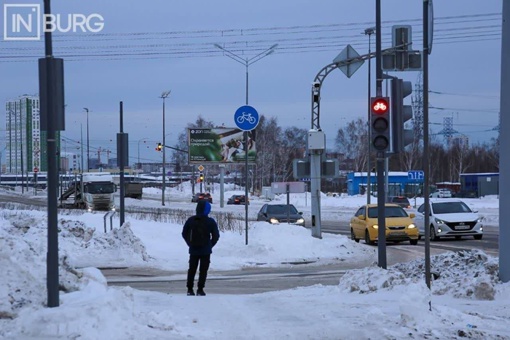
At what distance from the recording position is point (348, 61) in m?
26.1

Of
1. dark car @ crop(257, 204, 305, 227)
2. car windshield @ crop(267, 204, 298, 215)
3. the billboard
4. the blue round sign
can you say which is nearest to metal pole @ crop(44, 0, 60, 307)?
the blue round sign

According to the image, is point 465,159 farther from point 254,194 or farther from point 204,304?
point 204,304

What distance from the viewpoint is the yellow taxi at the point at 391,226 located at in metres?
29.7

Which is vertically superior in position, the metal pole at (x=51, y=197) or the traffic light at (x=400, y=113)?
the traffic light at (x=400, y=113)

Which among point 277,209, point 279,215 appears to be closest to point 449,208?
point 279,215

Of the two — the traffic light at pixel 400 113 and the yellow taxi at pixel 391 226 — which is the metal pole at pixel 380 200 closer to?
the traffic light at pixel 400 113

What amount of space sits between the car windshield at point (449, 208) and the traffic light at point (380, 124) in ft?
60.6

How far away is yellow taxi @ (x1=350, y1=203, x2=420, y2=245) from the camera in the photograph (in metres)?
29.7

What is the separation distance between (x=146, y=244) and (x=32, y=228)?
4341 millimetres

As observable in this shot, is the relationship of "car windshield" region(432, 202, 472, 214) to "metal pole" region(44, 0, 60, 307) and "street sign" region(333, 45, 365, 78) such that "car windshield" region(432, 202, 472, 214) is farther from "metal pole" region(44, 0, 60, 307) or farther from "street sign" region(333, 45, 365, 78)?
"metal pole" region(44, 0, 60, 307)

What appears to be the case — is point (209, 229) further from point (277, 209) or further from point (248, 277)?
point (277, 209)

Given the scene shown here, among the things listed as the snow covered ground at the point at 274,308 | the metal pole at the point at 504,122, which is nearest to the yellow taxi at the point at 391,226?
the snow covered ground at the point at 274,308

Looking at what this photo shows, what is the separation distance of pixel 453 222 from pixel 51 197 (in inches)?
955

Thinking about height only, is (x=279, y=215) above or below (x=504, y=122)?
below
